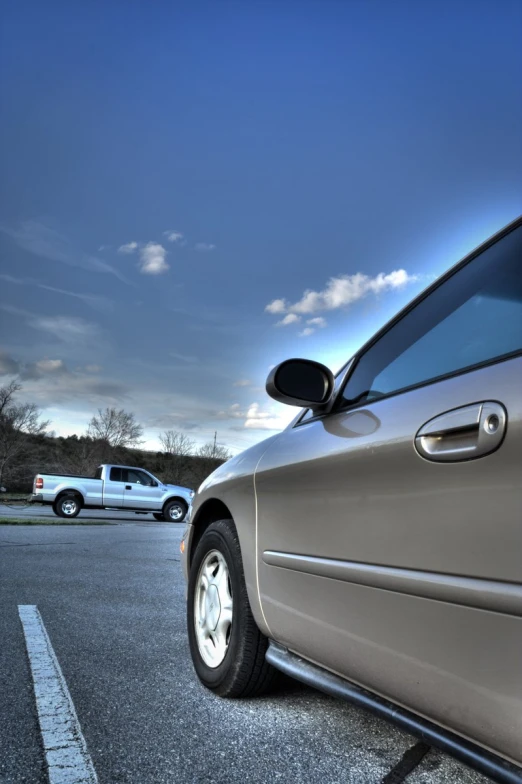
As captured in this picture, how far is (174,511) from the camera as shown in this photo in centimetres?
2048

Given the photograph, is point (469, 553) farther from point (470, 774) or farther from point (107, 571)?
point (107, 571)

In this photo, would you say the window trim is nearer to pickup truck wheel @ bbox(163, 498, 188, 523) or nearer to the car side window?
the car side window

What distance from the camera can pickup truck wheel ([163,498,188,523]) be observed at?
20.4 meters

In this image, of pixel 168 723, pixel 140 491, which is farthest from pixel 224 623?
pixel 140 491

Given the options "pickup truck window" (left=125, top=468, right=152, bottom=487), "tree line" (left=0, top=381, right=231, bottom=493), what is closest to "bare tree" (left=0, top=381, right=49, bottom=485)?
"tree line" (left=0, top=381, right=231, bottom=493)

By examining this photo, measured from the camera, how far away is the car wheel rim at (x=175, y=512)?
20.5 m

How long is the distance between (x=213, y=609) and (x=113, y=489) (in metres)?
17.6

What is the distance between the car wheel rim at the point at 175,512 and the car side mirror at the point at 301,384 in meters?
19.0

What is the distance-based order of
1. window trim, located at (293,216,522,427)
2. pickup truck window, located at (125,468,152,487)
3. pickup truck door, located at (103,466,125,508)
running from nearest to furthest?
window trim, located at (293,216,522,427) < pickup truck door, located at (103,466,125,508) < pickup truck window, located at (125,468,152,487)

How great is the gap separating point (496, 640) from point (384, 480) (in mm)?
481

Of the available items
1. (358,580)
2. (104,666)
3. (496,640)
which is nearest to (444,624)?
(496,640)

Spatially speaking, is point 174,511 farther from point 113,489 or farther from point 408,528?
point 408,528

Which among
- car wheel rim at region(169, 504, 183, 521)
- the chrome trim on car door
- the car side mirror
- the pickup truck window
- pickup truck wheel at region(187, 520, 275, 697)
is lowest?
car wheel rim at region(169, 504, 183, 521)

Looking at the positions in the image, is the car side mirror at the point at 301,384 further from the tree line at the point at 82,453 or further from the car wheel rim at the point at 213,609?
the tree line at the point at 82,453
